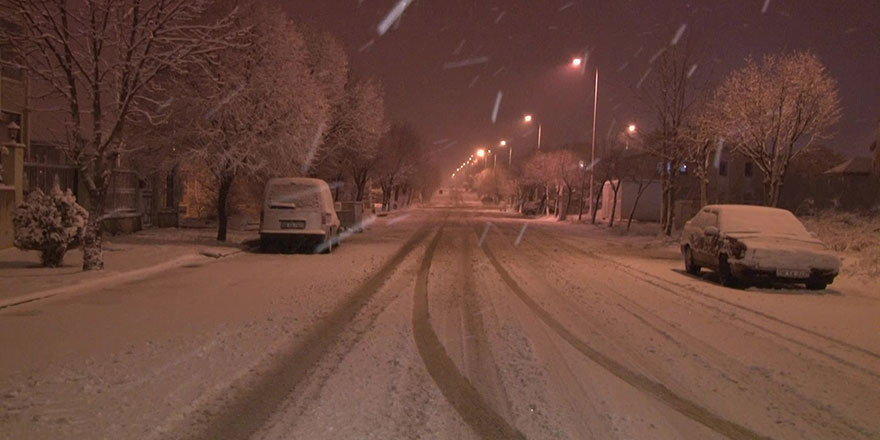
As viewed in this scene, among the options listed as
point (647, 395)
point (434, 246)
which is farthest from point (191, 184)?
point (647, 395)

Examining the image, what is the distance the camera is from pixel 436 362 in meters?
6.29

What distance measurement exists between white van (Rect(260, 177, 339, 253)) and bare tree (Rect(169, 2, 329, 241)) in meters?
1.90

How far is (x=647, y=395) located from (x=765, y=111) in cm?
1591

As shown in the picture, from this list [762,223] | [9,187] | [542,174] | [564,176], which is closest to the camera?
[762,223]

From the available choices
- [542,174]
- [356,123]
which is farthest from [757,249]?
[542,174]

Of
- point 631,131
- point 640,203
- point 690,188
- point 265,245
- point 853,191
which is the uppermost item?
point 631,131

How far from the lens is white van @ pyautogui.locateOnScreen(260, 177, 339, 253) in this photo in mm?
16812

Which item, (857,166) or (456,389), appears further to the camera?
(857,166)

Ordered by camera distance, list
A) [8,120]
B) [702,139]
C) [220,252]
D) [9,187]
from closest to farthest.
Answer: [9,187] < [220,252] < [702,139] < [8,120]

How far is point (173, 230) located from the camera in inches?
899

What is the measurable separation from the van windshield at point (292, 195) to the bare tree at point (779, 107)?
12548 mm

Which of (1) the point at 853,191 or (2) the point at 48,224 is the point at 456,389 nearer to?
(2) the point at 48,224

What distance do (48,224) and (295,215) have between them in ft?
19.9

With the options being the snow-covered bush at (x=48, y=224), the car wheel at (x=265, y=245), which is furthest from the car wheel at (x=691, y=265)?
the snow-covered bush at (x=48, y=224)
